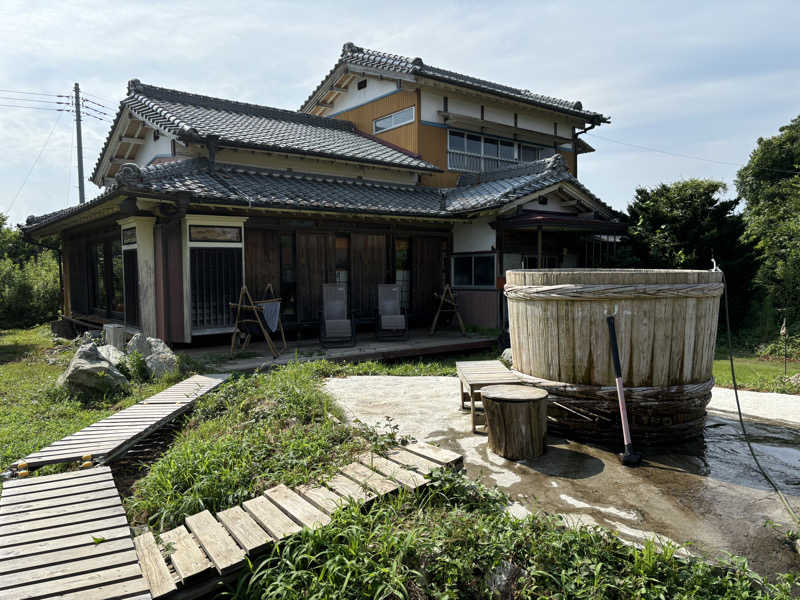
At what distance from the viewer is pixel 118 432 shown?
4.62m

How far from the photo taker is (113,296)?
454 inches

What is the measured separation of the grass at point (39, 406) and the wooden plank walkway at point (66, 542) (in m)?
0.83

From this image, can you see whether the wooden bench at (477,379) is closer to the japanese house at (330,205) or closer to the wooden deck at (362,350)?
the wooden deck at (362,350)

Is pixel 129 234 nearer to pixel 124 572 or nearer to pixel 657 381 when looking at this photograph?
pixel 124 572

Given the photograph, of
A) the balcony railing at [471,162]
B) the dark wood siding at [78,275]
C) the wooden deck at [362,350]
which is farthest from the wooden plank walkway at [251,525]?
the dark wood siding at [78,275]

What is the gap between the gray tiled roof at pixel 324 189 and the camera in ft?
27.2

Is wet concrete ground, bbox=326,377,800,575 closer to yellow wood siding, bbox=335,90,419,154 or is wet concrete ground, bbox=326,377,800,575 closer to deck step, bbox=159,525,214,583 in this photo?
deck step, bbox=159,525,214,583

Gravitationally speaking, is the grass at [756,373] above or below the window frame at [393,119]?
below

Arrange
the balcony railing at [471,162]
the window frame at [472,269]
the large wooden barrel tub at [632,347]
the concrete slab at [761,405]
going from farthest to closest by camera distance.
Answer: the balcony railing at [471,162] → the window frame at [472,269] → the concrete slab at [761,405] → the large wooden barrel tub at [632,347]

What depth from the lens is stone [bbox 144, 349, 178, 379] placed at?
23.6ft

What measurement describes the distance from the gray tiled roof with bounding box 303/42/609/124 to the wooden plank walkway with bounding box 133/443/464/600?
1179 centimetres

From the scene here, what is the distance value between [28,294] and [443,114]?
14.0 m

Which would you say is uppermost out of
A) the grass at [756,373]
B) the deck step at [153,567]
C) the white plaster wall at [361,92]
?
the white plaster wall at [361,92]

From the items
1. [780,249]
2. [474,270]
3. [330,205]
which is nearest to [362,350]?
[330,205]
